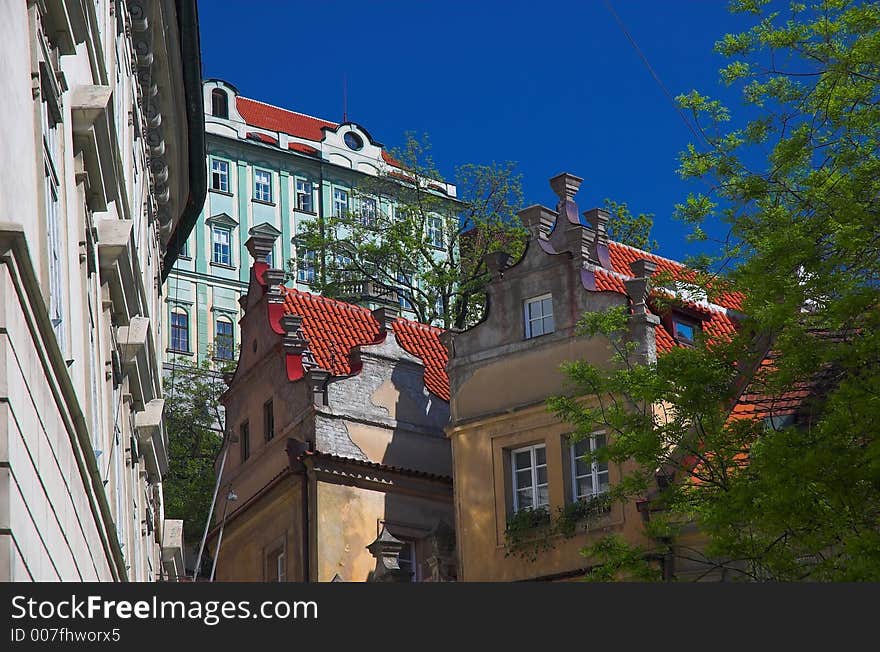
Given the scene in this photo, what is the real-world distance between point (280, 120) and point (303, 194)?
6.52 meters

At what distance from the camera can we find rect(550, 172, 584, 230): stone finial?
1368 inches

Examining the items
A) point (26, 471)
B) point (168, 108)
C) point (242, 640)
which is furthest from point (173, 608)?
point (168, 108)

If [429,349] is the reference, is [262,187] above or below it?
above

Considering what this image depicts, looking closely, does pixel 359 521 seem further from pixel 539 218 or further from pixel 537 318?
pixel 539 218

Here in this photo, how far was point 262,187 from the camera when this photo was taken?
83188mm

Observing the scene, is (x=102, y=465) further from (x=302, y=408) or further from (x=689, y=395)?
(x=302, y=408)

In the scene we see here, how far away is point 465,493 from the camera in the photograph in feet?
111

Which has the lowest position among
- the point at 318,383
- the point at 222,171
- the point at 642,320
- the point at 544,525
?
the point at 544,525

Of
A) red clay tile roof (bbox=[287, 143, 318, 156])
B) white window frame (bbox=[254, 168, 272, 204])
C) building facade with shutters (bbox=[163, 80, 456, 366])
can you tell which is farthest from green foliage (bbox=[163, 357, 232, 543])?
red clay tile roof (bbox=[287, 143, 318, 156])

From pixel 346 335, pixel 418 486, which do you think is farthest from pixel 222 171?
pixel 418 486

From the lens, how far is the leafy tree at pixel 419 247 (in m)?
48.6

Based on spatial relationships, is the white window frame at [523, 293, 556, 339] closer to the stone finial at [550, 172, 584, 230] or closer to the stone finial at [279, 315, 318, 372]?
the stone finial at [550, 172, 584, 230]

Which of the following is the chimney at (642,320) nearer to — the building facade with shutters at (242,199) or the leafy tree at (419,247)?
the leafy tree at (419,247)

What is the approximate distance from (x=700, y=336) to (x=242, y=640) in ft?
45.4
